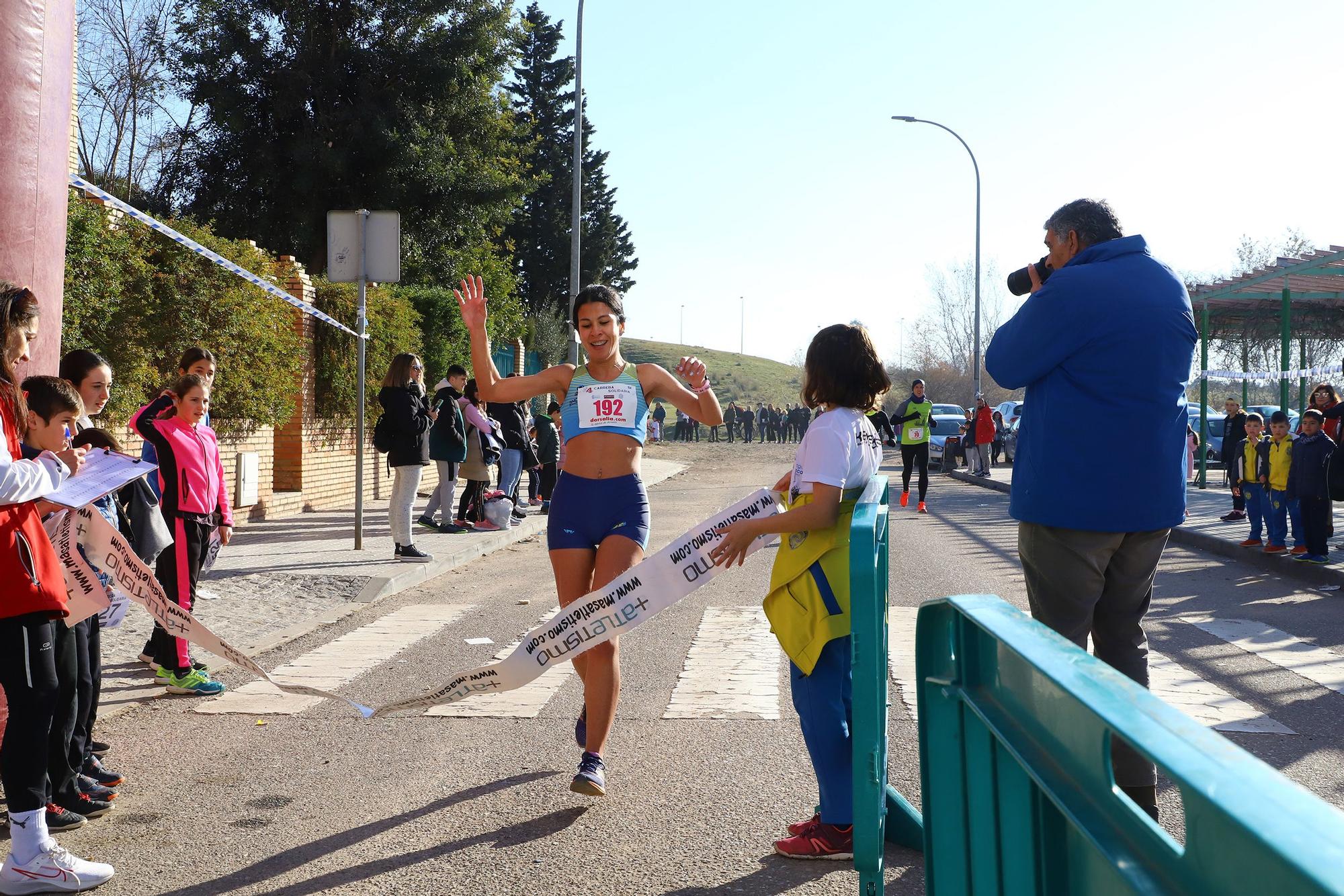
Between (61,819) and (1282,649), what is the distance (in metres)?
7.03

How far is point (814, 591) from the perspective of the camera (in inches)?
147

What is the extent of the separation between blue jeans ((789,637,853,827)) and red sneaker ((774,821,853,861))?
Result: 80 millimetres

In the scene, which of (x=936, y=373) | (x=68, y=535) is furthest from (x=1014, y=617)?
(x=936, y=373)

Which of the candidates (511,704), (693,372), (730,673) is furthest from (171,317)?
(693,372)

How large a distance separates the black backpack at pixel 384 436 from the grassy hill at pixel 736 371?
107474 mm

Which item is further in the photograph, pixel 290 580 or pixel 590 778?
pixel 290 580

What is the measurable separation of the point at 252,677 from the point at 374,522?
8573mm

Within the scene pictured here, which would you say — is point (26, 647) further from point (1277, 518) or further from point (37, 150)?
point (1277, 518)

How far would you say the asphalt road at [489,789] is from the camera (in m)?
3.81

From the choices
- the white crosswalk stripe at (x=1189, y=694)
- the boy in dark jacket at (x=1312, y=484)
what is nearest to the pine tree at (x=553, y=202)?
the boy in dark jacket at (x=1312, y=484)

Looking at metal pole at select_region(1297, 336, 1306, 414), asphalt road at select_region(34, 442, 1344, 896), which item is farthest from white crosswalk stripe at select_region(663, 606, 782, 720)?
metal pole at select_region(1297, 336, 1306, 414)

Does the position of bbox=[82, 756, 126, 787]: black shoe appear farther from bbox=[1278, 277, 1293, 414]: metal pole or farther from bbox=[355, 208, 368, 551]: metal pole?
bbox=[1278, 277, 1293, 414]: metal pole

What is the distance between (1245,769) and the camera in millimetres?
978

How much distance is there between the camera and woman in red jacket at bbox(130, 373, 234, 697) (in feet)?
20.7
